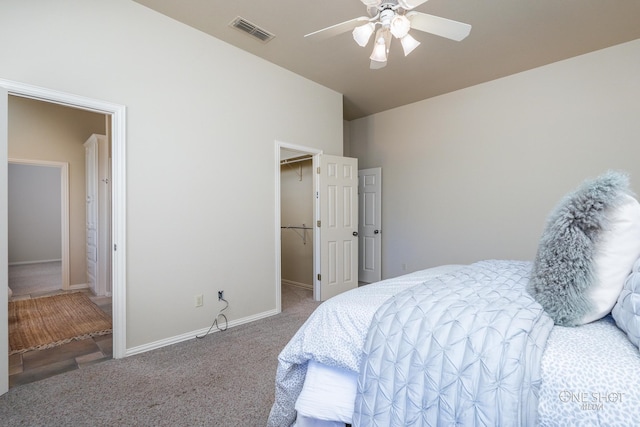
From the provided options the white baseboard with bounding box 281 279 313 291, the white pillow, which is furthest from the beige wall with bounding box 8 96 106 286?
the white pillow

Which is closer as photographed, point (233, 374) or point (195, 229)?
point (233, 374)

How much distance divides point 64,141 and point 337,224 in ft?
14.8

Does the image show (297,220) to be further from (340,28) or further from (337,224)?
(340,28)

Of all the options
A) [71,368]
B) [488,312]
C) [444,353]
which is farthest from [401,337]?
[71,368]

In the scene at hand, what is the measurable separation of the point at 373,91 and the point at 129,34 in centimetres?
295

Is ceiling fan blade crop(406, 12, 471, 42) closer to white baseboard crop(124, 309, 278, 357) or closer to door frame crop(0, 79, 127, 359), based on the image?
door frame crop(0, 79, 127, 359)

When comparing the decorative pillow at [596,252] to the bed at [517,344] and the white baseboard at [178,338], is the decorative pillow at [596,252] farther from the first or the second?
the white baseboard at [178,338]

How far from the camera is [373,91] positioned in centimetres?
431

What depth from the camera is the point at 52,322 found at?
331 centimetres

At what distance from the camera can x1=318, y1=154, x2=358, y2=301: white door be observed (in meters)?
4.09

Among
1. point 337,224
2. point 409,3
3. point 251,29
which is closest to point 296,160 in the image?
point 337,224

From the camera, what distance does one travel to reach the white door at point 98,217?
4395mm

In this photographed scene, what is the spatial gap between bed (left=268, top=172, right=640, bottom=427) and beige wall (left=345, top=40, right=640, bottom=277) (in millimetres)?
3039

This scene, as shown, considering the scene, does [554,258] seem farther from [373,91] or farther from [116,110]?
[373,91]
